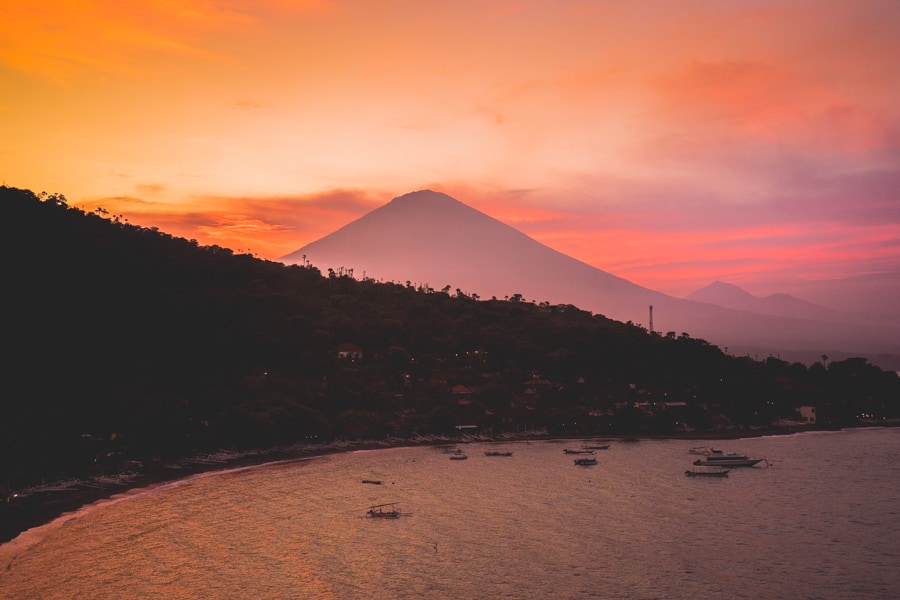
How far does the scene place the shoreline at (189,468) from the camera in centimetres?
5874

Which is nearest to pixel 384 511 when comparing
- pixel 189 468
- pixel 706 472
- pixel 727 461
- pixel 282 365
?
pixel 189 468

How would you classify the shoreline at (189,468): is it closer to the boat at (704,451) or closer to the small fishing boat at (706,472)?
the boat at (704,451)

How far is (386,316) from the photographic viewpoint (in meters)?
168

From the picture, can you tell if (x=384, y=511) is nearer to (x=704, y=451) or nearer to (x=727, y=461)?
(x=727, y=461)

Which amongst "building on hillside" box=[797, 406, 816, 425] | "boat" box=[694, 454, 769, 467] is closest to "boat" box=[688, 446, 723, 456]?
"boat" box=[694, 454, 769, 467]

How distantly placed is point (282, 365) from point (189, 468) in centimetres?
4945

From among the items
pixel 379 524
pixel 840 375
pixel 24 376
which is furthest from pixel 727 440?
pixel 24 376

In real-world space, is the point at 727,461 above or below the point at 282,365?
below

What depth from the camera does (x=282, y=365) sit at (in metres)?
130

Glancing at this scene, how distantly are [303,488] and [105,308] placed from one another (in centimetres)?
8554

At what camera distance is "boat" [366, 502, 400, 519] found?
6194 cm

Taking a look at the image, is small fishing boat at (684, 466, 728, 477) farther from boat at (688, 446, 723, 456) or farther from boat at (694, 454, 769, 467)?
boat at (688, 446, 723, 456)

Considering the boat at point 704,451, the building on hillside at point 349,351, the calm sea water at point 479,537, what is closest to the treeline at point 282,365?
the building on hillside at point 349,351

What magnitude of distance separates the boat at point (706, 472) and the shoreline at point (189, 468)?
30.1m
